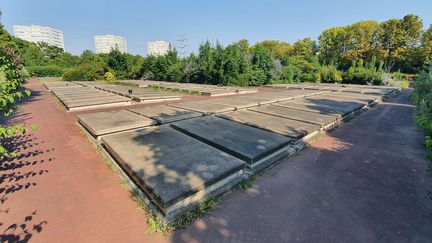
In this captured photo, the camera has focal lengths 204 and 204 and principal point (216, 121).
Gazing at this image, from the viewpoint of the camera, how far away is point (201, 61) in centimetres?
2259

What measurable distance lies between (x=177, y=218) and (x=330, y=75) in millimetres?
30958

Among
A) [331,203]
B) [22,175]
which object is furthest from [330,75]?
[22,175]

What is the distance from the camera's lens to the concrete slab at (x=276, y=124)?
555 centimetres

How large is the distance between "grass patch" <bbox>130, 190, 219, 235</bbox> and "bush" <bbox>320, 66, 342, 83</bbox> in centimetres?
3009

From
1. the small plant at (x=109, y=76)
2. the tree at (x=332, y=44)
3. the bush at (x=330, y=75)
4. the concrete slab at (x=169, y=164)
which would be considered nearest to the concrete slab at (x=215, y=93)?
the concrete slab at (x=169, y=164)

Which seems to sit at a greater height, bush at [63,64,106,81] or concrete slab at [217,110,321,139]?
bush at [63,64,106,81]

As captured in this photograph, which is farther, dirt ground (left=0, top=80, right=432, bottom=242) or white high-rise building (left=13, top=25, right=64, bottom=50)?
white high-rise building (left=13, top=25, right=64, bottom=50)

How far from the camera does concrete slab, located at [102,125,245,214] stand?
2893mm

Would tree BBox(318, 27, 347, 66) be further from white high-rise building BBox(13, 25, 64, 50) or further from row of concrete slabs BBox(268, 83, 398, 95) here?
white high-rise building BBox(13, 25, 64, 50)

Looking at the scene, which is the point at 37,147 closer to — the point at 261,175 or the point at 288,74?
the point at 261,175

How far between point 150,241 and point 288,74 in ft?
87.1

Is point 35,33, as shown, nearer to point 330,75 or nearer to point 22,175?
point 330,75

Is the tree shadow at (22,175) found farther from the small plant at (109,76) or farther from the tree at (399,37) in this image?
the tree at (399,37)

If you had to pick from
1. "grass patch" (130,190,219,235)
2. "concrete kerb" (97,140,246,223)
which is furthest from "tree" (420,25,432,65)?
"grass patch" (130,190,219,235)
